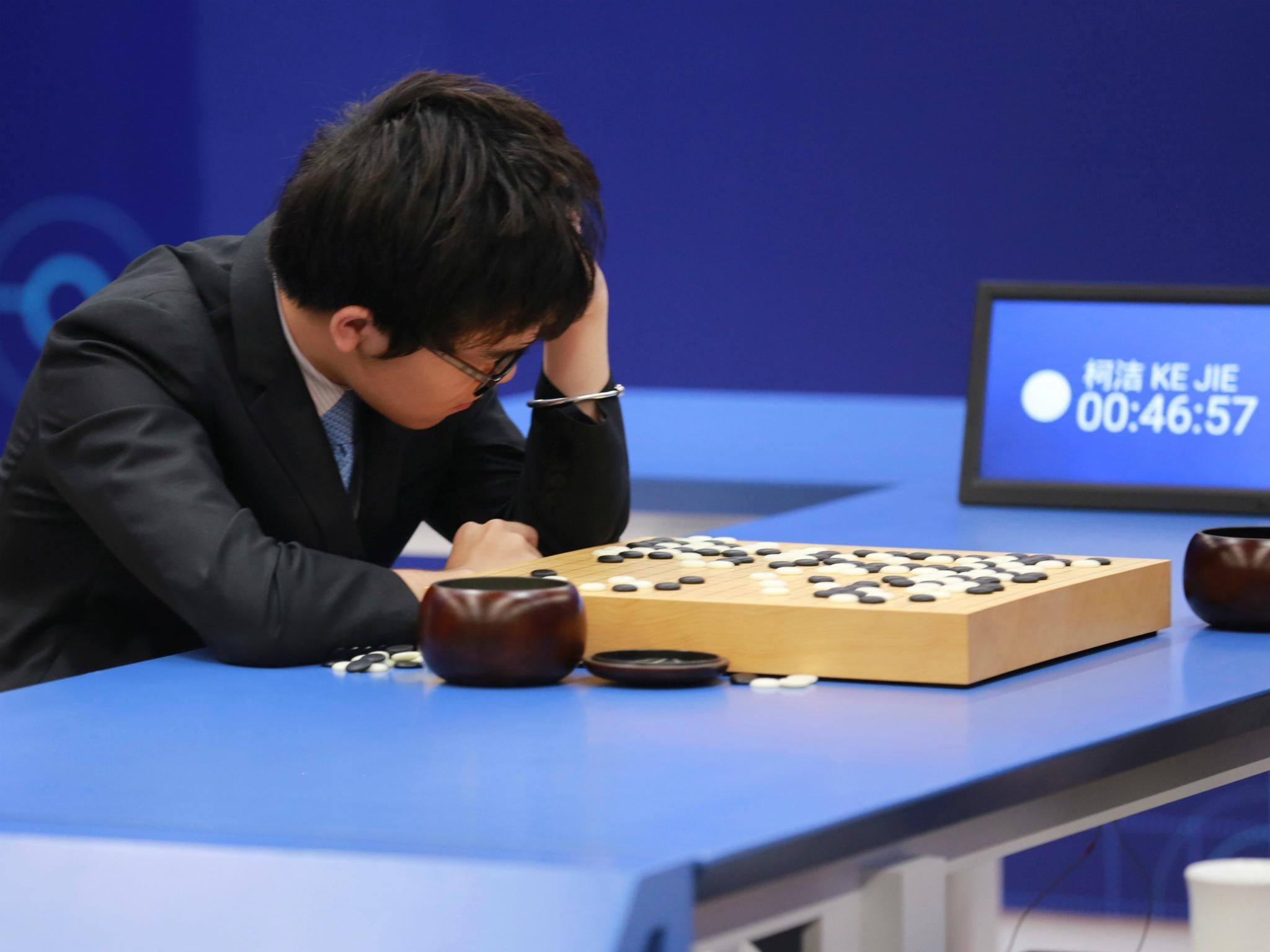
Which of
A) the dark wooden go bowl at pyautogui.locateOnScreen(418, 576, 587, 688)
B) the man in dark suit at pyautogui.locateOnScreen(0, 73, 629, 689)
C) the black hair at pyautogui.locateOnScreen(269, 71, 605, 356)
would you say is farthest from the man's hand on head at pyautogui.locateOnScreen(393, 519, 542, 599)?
the dark wooden go bowl at pyautogui.locateOnScreen(418, 576, 587, 688)

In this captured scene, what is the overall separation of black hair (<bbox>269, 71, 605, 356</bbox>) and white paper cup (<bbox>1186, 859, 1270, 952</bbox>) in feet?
2.40

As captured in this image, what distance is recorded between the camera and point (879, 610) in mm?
1157

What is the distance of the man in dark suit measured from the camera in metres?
1.34

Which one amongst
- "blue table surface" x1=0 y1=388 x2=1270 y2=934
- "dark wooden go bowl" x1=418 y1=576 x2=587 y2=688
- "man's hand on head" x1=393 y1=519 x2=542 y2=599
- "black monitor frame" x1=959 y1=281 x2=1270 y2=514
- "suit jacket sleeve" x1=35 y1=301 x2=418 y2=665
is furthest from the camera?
"black monitor frame" x1=959 y1=281 x2=1270 y2=514

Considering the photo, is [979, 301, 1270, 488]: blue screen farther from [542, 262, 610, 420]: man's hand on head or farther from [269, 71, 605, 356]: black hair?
[269, 71, 605, 356]: black hair

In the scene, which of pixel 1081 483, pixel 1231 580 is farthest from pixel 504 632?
pixel 1081 483

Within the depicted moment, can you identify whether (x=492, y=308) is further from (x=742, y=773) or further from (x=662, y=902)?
(x=662, y=902)

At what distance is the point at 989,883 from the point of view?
43.9 inches

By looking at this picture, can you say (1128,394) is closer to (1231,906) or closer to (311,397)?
(1231,906)

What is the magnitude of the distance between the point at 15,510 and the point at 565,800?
0.88m

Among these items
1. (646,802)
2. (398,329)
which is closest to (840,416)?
(398,329)

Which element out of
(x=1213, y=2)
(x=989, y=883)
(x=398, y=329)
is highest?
(x=1213, y=2)

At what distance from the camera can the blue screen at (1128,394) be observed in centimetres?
221

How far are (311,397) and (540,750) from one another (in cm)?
61
